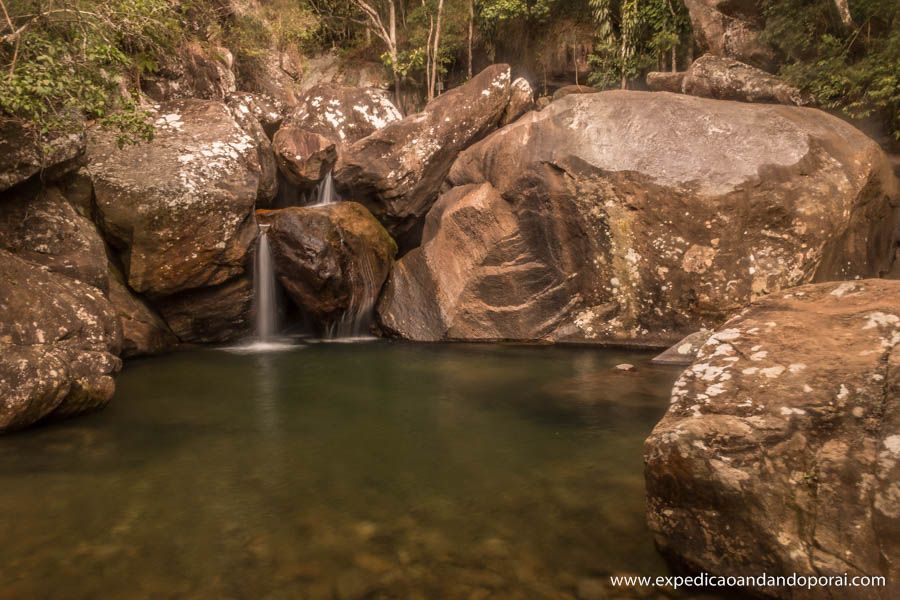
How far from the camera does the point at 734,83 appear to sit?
1149 cm

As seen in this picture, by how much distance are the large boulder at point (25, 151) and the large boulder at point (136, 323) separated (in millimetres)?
1962

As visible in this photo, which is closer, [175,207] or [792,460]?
[792,460]

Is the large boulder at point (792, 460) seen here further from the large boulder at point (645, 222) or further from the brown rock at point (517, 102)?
the brown rock at point (517, 102)

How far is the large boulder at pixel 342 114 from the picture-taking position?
1440 centimetres

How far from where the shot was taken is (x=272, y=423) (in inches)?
213

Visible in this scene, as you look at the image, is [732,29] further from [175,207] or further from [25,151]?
[25,151]

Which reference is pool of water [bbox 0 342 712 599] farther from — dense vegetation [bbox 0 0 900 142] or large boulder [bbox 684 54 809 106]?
large boulder [bbox 684 54 809 106]

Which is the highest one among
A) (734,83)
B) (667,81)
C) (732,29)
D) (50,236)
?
(732,29)

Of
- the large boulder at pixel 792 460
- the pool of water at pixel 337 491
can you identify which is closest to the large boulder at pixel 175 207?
the pool of water at pixel 337 491

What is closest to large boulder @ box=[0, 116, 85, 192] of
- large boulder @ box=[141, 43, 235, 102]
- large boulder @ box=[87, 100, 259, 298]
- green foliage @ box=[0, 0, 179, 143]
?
green foliage @ box=[0, 0, 179, 143]

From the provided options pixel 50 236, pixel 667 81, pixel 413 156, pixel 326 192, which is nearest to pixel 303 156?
pixel 326 192

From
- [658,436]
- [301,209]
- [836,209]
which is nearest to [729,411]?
[658,436]

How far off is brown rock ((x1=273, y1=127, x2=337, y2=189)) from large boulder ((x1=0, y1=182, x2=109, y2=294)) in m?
5.19

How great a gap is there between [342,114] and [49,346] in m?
10.6
